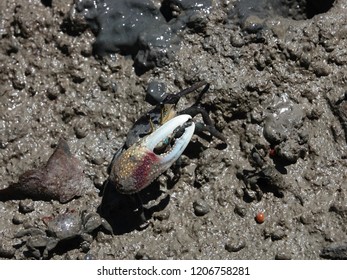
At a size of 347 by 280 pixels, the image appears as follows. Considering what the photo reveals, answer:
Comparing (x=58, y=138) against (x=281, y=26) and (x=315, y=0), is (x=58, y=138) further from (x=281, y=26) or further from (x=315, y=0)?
(x=315, y=0)

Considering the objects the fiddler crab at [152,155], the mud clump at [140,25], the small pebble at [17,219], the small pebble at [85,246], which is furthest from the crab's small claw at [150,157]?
the small pebble at [17,219]

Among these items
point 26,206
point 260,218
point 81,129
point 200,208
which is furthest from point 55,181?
point 260,218

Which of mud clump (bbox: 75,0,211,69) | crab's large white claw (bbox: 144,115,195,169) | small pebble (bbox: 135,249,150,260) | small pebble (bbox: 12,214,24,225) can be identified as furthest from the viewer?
mud clump (bbox: 75,0,211,69)

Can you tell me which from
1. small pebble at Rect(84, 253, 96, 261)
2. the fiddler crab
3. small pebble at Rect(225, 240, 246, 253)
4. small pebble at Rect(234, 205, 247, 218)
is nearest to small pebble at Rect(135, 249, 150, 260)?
small pebble at Rect(84, 253, 96, 261)

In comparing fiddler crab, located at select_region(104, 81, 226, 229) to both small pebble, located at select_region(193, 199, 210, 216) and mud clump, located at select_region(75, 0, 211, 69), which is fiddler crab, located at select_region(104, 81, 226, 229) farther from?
mud clump, located at select_region(75, 0, 211, 69)

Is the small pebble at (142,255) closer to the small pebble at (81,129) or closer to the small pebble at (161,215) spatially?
the small pebble at (161,215)

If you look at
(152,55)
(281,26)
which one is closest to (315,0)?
(281,26)

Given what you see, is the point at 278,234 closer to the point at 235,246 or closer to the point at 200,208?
the point at 235,246
